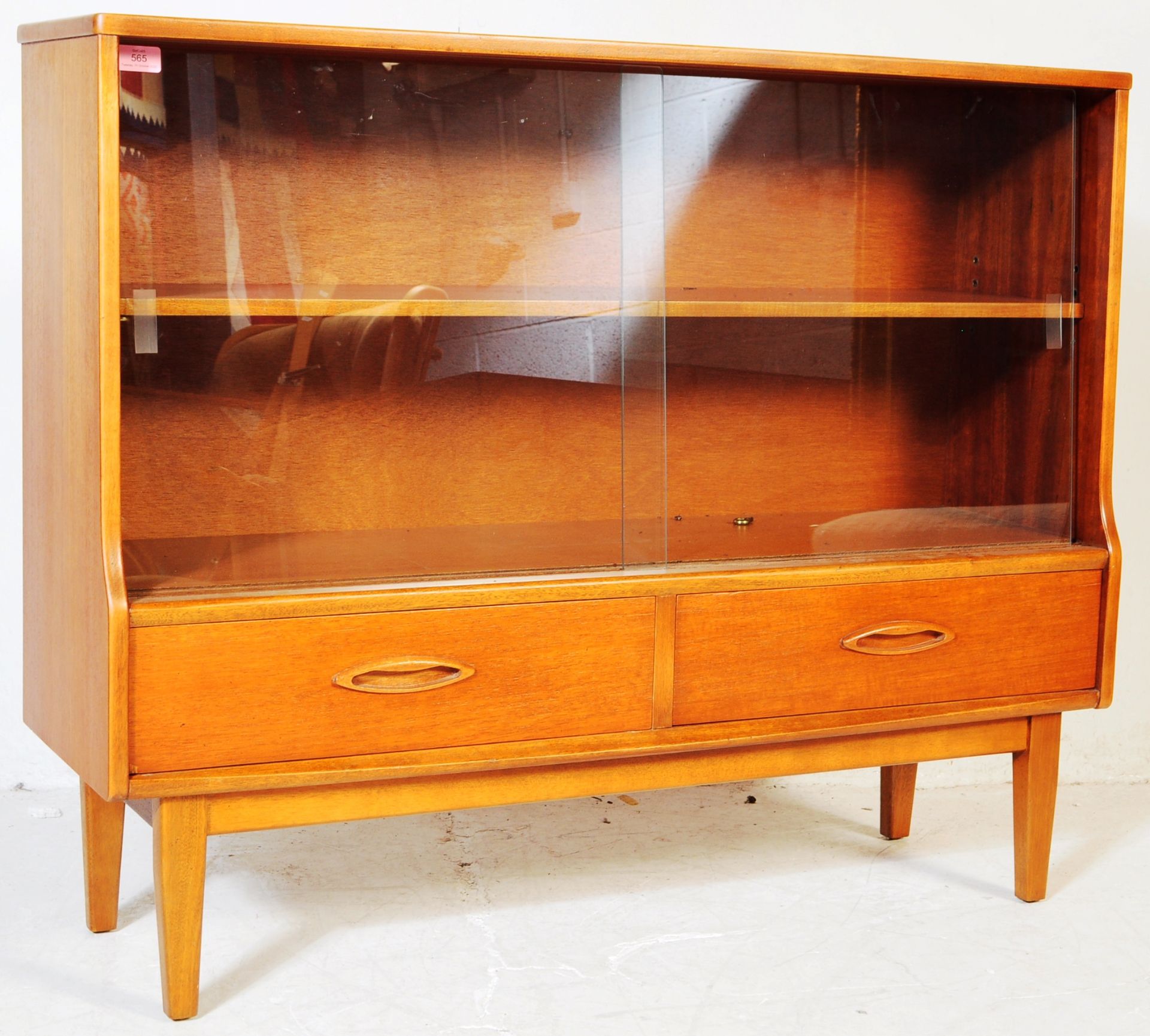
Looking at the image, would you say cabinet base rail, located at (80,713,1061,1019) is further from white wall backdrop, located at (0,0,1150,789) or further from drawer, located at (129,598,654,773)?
white wall backdrop, located at (0,0,1150,789)

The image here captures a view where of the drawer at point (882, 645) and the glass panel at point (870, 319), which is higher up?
the glass panel at point (870, 319)

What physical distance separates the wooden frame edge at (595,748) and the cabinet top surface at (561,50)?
2.71ft

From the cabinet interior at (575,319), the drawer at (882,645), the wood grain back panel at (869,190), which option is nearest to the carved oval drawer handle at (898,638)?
the drawer at (882,645)

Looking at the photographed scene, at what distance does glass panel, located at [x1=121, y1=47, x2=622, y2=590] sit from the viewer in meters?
1.52

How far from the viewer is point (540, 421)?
1768 millimetres

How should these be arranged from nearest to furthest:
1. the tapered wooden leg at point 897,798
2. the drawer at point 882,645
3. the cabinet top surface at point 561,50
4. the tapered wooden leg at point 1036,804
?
the cabinet top surface at point 561,50, the drawer at point 882,645, the tapered wooden leg at point 1036,804, the tapered wooden leg at point 897,798

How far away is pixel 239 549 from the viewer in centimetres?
161

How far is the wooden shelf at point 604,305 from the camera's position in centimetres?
154

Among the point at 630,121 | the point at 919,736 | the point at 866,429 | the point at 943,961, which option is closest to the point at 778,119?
the point at 630,121

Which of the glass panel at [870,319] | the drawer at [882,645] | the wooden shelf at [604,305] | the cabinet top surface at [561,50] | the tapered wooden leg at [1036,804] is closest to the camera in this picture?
the cabinet top surface at [561,50]

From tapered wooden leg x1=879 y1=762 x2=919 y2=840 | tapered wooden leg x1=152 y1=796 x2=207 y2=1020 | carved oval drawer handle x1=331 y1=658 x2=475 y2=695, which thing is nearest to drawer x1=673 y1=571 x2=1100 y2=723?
A: carved oval drawer handle x1=331 y1=658 x2=475 y2=695

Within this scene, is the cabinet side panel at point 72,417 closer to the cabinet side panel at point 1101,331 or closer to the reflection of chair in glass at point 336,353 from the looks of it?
the reflection of chair in glass at point 336,353

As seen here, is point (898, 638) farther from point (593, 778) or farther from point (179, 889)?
point (179, 889)

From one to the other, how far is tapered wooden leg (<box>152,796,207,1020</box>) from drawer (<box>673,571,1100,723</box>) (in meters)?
0.60
